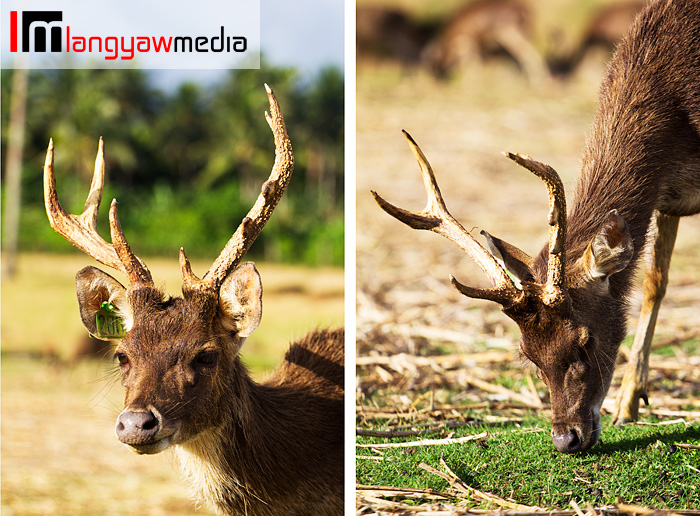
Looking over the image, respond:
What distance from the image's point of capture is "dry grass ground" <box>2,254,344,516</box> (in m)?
7.31

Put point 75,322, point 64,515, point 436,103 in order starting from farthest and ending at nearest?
point 436,103 < point 75,322 < point 64,515

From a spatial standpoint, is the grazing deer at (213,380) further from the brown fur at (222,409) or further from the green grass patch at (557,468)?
the green grass patch at (557,468)

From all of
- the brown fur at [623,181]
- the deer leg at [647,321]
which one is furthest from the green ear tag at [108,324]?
the deer leg at [647,321]

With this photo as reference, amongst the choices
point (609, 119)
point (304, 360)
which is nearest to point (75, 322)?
point (304, 360)

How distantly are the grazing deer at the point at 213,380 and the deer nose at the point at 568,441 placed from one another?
1240 millimetres

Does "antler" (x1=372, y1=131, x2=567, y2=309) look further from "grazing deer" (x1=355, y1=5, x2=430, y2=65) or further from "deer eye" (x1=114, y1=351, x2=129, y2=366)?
"grazing deer" (x1=355, y1=5, x2=430, y2=65)

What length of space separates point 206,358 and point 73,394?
9043 millimetres

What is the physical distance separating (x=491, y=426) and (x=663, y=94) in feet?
7.99

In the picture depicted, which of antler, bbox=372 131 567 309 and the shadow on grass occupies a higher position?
antler, bbox=372 131 567 309

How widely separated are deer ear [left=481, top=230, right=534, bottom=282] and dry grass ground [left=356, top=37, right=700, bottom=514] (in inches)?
56.4

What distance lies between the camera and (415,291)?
9.13 meters

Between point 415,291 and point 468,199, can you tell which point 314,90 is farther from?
point 415,291

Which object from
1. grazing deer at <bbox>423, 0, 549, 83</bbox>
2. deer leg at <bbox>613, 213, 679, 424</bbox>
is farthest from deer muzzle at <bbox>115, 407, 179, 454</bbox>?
grazing deer at <bbox>423, 0, 549, 83</bbox>

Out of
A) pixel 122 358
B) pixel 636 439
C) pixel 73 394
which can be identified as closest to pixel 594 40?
pixel 73 394
